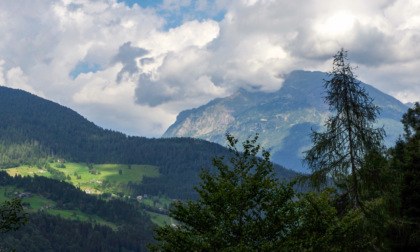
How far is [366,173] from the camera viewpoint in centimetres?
2152

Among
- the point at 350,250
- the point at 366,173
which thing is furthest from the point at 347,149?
the point at 350,250

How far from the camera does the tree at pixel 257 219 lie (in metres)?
20.1

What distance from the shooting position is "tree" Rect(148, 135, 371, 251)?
20.1 m

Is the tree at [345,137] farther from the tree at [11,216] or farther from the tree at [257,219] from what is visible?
the tree at [11,216]

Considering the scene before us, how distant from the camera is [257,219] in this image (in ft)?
69.9

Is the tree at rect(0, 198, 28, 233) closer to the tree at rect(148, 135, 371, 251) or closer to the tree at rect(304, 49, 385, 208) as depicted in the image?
the tree at rect(148, 135, 371, 251)

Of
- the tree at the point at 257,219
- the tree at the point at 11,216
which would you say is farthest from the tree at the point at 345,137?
the tree at the point at 11,216

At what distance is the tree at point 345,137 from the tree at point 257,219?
5.35ft

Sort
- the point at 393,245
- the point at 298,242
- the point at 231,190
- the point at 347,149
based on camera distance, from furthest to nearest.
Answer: the point at 393,245 → the point at 347,149 → the point at 231,190 → the point at 298,242

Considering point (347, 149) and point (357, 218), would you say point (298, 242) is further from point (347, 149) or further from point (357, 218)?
point (347, 149)

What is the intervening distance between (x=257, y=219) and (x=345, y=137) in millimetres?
6955

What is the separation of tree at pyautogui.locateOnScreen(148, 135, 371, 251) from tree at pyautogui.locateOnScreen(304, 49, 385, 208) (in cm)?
163

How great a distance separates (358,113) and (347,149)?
214 centimetres

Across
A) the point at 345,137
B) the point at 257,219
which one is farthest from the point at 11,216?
the point at 345,137
